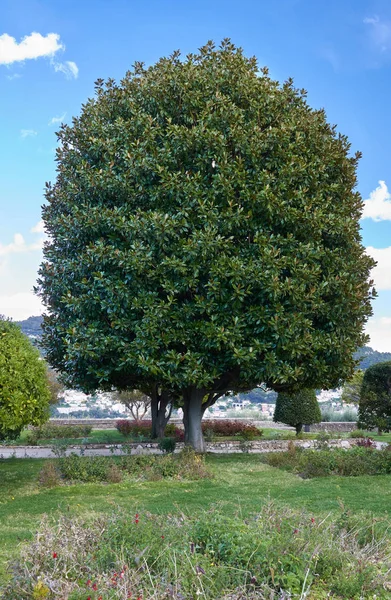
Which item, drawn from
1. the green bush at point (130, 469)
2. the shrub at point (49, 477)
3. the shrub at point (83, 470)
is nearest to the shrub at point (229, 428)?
Answer: the green bush at point (130, 469)

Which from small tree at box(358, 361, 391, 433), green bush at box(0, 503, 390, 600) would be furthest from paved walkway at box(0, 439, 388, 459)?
green bush at box(0, 503, 390, 600)

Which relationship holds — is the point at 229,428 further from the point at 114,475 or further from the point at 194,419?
the point at 114,475

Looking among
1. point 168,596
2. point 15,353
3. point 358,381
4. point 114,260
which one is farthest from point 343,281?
point 358,381

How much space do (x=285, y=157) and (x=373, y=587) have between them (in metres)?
11.8

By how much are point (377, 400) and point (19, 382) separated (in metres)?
16.4

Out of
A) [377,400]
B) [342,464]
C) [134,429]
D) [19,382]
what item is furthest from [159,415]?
[19,382]

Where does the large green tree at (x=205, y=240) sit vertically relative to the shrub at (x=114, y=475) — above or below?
above

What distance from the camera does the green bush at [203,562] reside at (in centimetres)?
470

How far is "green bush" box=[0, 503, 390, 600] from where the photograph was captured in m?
4.70

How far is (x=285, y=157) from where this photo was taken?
49.1 feet

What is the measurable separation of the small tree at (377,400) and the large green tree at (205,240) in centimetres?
747

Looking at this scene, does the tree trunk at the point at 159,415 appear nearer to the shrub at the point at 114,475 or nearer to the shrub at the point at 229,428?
the shrub at the point at 229,428

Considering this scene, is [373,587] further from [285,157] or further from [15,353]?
[285,157]

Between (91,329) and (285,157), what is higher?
(285,157)
